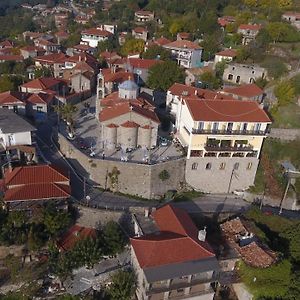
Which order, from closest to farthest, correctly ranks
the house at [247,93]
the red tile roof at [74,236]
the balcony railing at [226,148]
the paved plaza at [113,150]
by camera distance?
the red tile roof at [74,236]
the balcony railing at [226,148]
the paved plaza at [113,150]
the house at [247,93]

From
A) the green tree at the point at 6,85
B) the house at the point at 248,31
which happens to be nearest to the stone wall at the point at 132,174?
the green tree at the point at 6,85

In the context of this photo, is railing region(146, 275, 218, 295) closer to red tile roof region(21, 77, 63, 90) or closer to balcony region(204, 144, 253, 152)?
balcony region(204, 144, 253, 152)

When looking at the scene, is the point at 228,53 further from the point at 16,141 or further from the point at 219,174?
the point at 16,141

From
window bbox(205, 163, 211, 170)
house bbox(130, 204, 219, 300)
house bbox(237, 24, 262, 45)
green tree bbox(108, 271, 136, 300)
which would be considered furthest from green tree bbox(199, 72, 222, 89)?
green tree bbox(108, 271, 136, 300)

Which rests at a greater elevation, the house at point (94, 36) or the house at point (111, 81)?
the house at point (111, 81)

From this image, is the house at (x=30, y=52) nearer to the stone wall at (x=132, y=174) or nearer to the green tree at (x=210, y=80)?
the green tree at (x=210, y=80)

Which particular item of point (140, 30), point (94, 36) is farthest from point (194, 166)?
point (94, 36)

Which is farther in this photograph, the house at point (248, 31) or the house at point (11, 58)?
the house at point (11, 58)
